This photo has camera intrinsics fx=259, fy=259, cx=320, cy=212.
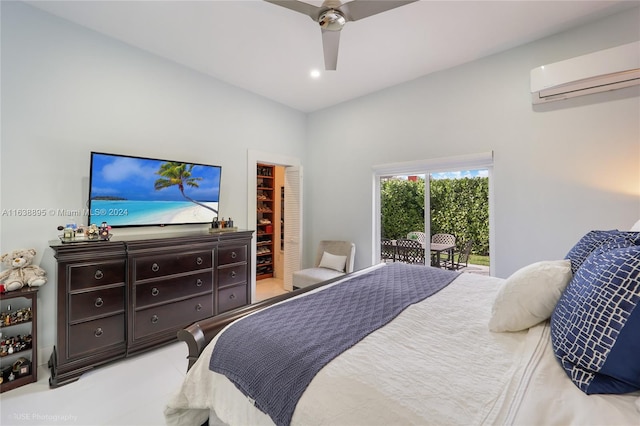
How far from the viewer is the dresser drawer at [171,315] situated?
2.38 m

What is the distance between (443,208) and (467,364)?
267 centimetres

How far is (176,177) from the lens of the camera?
2.89 metres

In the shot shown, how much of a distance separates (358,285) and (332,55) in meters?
1.95

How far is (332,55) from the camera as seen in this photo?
226cm

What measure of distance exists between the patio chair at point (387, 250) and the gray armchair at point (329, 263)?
1.40 feet

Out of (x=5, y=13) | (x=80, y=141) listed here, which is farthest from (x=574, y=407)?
(x=5, y=13)

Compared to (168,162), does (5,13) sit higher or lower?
higher

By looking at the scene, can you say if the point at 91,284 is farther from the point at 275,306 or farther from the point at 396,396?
the point at 396,396

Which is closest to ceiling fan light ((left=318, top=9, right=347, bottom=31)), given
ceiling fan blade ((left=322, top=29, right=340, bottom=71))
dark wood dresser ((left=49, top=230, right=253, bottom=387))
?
ceiling fan blade ((left=322, top=29, right=340, bottom=71))

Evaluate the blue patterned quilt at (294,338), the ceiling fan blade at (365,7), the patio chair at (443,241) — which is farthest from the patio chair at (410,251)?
the ceiling fan blade at (365,7)

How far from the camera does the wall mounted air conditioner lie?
2113 mm

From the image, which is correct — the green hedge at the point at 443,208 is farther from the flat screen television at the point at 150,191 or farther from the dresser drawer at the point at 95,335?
the dresser drawer at the point at 95,335

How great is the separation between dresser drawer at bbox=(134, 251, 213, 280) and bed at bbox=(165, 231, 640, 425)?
143 centimetres

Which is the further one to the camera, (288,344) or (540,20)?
(540,20)
